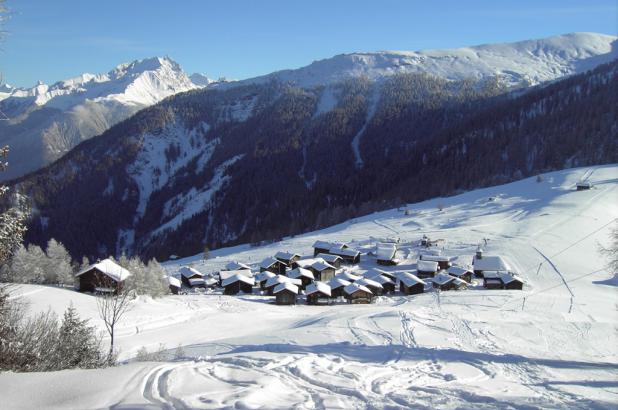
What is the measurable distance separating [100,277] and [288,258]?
99.2 feet

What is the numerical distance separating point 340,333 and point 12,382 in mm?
18496

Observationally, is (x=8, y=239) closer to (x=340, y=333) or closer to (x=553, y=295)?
(x=340, y=333)

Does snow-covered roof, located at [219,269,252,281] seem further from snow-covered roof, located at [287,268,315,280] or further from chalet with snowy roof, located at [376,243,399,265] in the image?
chalet with snowy roof, located at [376,243,399,265]

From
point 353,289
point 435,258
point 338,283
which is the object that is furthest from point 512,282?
point 338,283

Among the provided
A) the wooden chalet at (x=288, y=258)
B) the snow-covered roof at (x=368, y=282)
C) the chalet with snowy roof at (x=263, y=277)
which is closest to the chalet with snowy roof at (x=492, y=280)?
the snow-covered roof at (x=368, y=282)

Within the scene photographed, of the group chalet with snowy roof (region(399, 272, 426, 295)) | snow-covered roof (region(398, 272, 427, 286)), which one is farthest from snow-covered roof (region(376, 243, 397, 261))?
chalet with snowy roof (region(399, 272, 426, 295))

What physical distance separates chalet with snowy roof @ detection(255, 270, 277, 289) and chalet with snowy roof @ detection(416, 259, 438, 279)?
65.1ft

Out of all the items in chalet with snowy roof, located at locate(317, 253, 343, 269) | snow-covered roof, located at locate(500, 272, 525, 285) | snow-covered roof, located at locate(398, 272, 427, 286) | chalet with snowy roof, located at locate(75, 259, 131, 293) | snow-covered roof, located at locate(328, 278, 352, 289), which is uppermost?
chalet with snowy roof, located at locate(75, 259, 131, 293)

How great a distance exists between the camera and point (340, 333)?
2616cm

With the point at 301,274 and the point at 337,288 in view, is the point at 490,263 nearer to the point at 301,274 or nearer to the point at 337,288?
the point at 337,288

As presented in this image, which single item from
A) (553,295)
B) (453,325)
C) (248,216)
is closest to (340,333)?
(453,325)

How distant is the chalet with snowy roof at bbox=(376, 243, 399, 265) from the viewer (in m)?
67.4

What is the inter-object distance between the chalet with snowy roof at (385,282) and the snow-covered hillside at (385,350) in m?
5.25

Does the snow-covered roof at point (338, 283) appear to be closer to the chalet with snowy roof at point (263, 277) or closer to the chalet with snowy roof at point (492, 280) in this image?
the chalet with snowy roof at point (263, 277)
